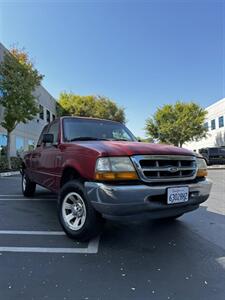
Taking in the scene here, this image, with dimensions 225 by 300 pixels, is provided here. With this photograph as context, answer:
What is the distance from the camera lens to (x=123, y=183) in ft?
13.3

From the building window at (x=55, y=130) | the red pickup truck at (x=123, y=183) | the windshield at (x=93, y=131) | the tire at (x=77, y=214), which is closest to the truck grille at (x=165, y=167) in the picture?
the red pickup truck at (x=123, y=183)

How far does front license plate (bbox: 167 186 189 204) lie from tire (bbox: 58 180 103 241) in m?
0.97

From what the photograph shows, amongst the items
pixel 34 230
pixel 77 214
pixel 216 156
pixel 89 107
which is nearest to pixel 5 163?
pixel 34 230

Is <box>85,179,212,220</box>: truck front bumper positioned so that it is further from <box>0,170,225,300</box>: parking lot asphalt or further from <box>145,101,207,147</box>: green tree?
<box>145,101,207,147</box>: green tree

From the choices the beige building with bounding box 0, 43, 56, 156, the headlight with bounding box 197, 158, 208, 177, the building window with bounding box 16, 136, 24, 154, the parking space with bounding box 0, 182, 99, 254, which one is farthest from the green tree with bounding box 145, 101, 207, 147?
the headlight with bounding box 197, 158, 208, 177

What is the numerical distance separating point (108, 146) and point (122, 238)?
1.48 meters

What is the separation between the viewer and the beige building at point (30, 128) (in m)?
21.5

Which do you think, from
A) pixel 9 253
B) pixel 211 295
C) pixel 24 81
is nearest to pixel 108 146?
pixel 9 253

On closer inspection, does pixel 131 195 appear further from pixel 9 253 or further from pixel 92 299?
pixel 9 253

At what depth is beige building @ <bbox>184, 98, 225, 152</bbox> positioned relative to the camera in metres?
43.5

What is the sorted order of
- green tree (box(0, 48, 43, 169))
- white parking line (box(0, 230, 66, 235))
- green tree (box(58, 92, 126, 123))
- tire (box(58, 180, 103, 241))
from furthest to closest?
green tree (box(58, 92, 126, 123)) → green tree (box(0, 48, 43, 169)) → white parking line (box(0, 230, 66, 235)) → tire (box(58, 180, 103, 241))

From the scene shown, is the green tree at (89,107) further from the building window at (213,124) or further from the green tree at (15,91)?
the green tree at (15,91)

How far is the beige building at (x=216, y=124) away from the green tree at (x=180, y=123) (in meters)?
2.12

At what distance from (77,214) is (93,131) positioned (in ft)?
5.94
